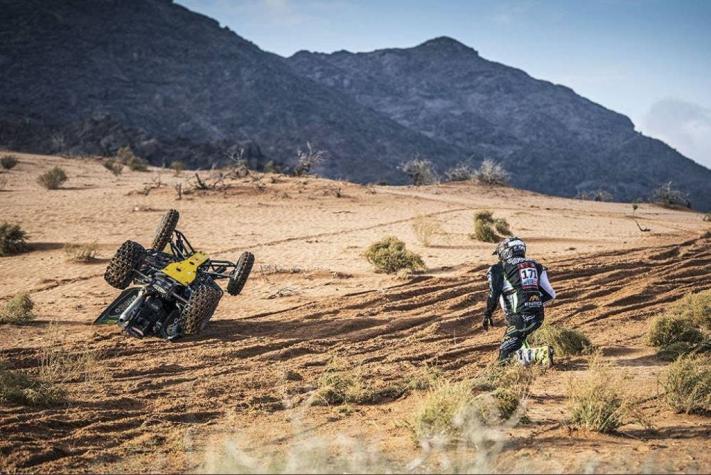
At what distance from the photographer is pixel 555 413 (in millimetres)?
5746

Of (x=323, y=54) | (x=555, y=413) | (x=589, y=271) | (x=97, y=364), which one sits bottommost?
(x=97, y=364)

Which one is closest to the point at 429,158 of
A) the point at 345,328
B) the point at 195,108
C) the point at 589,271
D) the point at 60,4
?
the point at 195,108

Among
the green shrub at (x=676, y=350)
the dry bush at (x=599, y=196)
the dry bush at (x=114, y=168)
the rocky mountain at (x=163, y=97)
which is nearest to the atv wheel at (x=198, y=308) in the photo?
the green shrub at (x=676, y=350)

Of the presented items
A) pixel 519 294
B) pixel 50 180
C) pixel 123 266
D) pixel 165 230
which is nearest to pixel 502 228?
pixel 519 294

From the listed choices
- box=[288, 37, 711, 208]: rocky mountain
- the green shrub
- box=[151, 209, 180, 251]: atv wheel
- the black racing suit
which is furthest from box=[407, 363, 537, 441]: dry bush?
box=[288, 37, 711, 208]: rocky mountain

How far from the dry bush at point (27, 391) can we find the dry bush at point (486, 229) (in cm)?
1322

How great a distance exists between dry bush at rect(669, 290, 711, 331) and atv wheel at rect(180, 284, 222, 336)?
704 centimetres

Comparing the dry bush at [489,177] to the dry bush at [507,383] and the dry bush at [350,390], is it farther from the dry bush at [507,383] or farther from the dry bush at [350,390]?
the dry bush at [350,390]

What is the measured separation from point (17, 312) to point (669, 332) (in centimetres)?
966

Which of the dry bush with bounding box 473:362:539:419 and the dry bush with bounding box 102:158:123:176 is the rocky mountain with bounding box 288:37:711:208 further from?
the dry bush with bounding box 473:362:539:419

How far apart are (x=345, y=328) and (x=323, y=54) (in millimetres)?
108433

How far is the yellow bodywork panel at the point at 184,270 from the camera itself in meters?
8.05

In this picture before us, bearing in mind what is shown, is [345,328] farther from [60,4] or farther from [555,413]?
[60,4]

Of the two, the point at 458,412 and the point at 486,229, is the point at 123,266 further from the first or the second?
the point at 486,229
